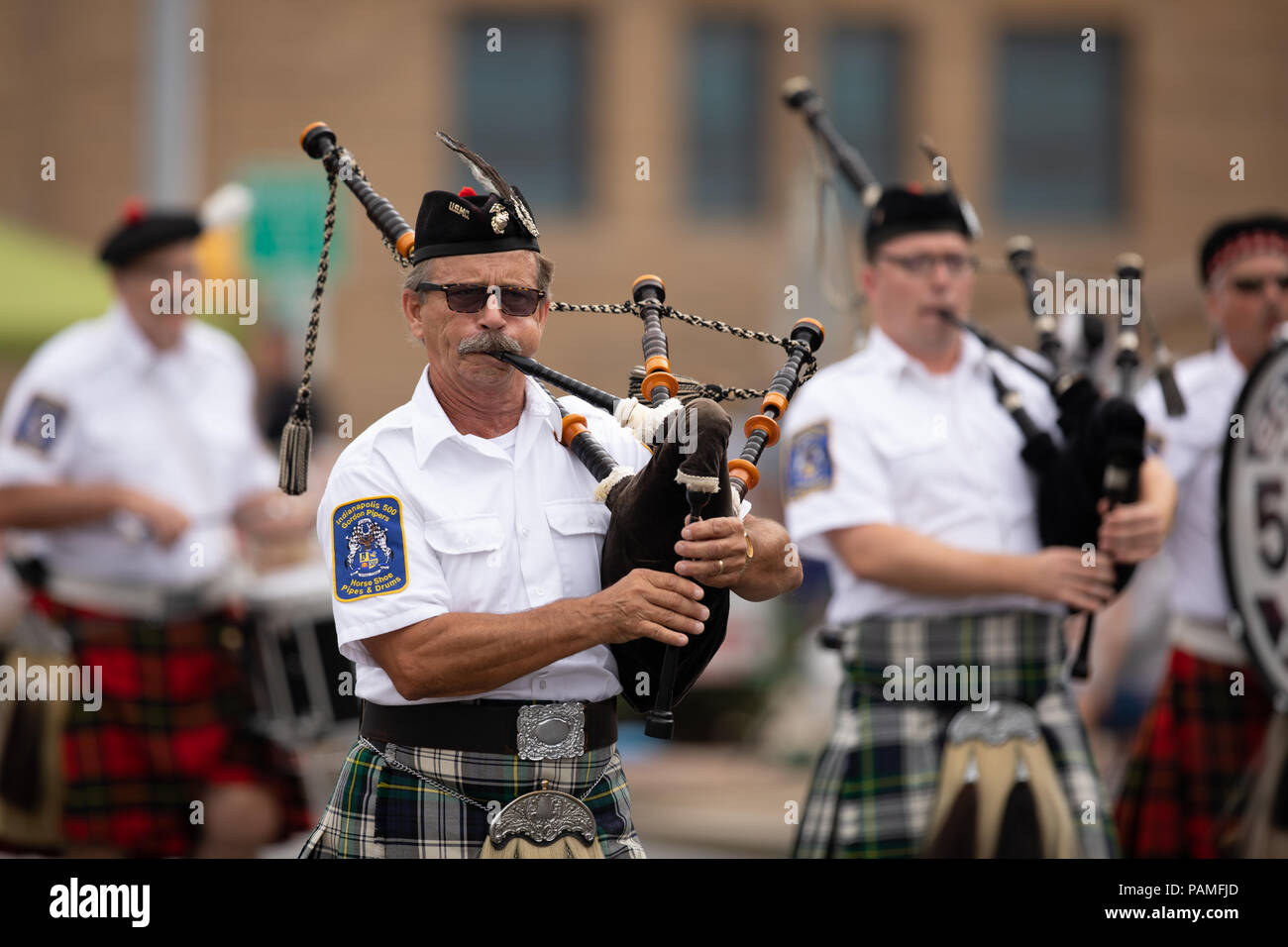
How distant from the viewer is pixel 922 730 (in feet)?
13.2

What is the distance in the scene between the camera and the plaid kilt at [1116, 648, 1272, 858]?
4.64m

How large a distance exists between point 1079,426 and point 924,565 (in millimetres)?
434

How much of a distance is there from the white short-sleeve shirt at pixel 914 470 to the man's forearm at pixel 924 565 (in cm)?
4

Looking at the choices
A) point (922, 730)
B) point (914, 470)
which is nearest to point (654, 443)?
point (914, 470)

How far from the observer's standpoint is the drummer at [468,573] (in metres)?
2.63

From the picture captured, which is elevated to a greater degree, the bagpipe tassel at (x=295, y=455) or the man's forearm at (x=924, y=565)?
the bagpipe tassel at (x=295, y=455)

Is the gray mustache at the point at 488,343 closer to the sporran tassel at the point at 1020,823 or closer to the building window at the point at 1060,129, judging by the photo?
the sporran tassel at the point at 1020,823

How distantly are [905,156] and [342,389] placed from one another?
520cm

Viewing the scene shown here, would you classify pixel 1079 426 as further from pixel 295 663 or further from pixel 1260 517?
pixel 295 663

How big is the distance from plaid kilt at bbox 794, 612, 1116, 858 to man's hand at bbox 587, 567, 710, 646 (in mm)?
1582

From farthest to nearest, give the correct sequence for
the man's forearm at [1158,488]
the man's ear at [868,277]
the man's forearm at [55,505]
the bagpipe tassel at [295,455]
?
the man's forearm at [55,505] < the man's ear at [868,277] < the man's forearm at [1158,488] < the bagpipe tassel at [295,455]

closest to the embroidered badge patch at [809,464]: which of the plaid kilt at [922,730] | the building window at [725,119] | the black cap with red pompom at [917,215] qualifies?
the plaid kilt at [922,730]

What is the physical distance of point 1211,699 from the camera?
468 cm

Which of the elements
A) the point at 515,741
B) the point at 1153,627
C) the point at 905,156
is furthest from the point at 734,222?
the point at 515,741
